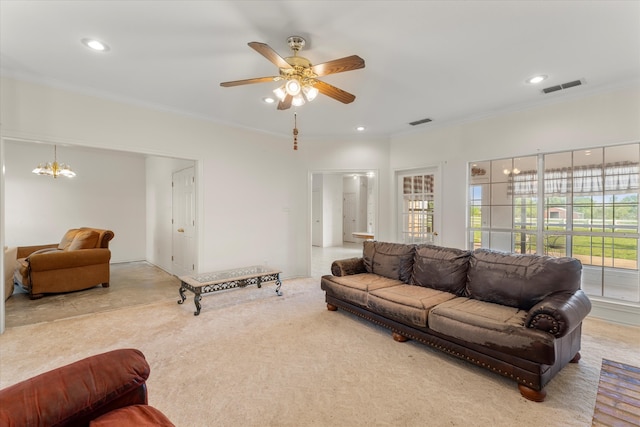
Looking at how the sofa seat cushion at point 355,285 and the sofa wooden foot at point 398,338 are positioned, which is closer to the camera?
the sofa wooden foot at point 398,338

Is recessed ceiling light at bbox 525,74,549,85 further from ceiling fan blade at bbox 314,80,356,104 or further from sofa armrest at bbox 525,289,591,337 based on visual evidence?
sofa armrest at bbox 525,289,591,337

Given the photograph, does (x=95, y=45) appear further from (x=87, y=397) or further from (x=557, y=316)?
(x=557, y=316)

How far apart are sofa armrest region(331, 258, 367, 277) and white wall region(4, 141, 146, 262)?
5.77 m

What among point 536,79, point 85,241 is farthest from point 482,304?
point 85,241

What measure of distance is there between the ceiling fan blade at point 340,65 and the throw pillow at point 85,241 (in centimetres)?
471

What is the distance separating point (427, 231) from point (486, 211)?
1.05 m

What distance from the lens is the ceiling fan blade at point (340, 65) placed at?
210 cm

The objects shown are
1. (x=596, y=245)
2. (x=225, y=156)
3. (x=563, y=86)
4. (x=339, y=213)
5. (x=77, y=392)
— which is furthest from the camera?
(x=339, y=213)

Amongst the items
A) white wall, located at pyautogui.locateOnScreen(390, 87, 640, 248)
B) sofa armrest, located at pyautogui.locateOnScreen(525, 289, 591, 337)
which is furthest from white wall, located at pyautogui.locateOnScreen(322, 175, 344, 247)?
sofa armrest, located at pyautogui.locateOnScreen(525, 289, 591, 337)

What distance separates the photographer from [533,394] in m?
2.01

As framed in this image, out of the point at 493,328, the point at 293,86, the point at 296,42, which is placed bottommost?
the point at 493,328

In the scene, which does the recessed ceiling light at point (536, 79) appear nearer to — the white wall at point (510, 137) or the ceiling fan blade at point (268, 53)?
the white wall at point (510, 137)

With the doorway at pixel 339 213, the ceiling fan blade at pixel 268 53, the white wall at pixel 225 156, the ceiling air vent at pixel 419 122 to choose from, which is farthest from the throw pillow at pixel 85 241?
the ceiling air vent at pixel 419 122

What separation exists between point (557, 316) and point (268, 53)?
2751 millimetres
